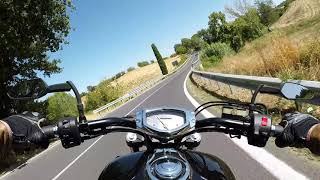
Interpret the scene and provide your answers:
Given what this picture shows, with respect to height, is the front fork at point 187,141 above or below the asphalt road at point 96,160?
above

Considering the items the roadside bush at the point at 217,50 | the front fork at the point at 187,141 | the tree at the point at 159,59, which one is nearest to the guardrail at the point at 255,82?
the front fork at the point at 187,141

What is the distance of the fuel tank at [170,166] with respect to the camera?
273 cm

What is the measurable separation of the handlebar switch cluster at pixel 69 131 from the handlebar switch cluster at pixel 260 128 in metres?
1.10

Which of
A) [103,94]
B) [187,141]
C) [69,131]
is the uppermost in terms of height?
[69,131]

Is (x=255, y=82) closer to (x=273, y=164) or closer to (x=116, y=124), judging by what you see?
(x=273, y=164)

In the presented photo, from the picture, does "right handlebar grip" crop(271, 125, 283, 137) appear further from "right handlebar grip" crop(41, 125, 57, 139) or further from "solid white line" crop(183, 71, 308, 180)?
"solid white line" crop(183, 71, 308, 180)

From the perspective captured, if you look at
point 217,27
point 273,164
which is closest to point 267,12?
point 217,27

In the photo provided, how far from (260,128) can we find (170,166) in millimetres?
669

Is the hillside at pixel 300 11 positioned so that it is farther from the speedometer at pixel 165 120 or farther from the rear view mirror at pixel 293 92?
the speedometer at pixel 165 120

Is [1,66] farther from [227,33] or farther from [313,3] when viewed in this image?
[227,33]

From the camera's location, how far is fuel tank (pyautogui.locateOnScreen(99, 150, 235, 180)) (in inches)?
107

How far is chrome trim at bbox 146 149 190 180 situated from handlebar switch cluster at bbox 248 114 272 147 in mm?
511

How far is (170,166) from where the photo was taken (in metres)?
2.60

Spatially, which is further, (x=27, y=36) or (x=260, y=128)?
(x=27, y=36)
